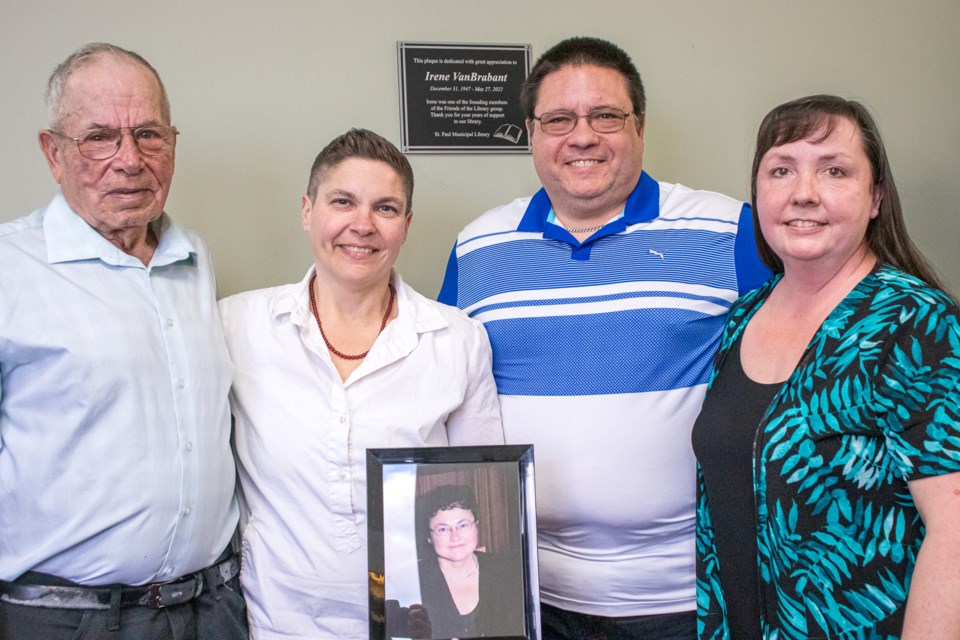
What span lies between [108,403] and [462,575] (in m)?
0.74

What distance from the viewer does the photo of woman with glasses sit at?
5.20 feet

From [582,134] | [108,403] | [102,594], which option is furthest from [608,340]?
[102,594]

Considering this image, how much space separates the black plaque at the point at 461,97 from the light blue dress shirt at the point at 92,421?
3.32 ft

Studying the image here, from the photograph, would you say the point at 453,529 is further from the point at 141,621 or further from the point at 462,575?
the point at 141,621

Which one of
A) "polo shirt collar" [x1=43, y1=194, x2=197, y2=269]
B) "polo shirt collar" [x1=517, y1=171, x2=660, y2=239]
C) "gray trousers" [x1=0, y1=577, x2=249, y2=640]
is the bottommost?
"gray trousers" [x1=0, y1=577, x2=249, y2=640]

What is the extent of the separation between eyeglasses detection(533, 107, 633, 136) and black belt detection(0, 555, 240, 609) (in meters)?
1.27

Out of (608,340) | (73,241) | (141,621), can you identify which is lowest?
(141,621)

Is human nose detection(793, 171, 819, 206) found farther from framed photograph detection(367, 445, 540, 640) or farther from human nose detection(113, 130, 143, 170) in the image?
human nose detection(113, 130, 143, 170)

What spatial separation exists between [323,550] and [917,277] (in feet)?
4.10

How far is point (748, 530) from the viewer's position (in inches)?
65.2

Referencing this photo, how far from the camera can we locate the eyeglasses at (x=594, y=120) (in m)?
2.05

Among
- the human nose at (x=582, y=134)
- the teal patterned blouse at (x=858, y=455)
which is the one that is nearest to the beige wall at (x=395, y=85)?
the human nose at (x=582, y=134)

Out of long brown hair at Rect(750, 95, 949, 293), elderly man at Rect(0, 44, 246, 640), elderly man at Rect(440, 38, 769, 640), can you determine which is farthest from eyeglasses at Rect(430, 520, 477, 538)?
long brown hair at Rect(750, 95, 949, 293)

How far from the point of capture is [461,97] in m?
2.49
